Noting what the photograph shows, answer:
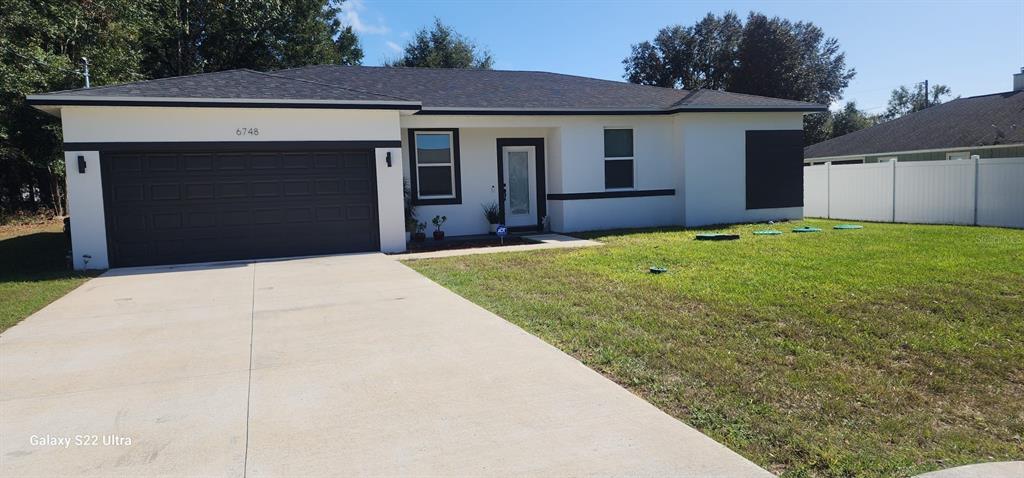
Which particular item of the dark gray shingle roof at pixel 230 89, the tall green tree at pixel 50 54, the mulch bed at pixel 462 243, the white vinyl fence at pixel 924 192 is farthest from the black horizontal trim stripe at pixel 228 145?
the white vinyl fence at pixel 924 192

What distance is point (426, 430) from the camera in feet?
13.2

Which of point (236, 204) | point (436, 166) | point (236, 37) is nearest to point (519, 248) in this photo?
point (436, 166)

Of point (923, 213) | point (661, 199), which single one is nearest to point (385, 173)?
point (661, 199)

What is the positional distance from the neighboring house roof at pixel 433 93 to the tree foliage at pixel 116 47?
7.83 metres

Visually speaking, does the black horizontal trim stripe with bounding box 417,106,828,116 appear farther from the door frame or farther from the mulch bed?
the mulch bed

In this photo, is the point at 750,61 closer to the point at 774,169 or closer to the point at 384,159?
the point at 774,169

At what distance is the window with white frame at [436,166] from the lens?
15.4 m

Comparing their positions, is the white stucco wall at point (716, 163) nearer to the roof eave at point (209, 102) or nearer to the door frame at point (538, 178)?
the door frame at point (538, 178)

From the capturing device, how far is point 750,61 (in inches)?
1690

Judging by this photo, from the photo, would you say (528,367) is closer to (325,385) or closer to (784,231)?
(325,385)

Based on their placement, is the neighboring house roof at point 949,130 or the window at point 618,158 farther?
the neighboring house roof at point 949,130

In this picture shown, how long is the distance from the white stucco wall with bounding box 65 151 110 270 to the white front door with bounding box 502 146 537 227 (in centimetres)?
867

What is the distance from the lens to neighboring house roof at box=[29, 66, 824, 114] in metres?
11.8

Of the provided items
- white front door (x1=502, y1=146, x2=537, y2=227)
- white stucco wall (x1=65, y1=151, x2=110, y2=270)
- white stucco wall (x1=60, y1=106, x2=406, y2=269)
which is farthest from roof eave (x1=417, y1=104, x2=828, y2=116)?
white stucco wall (x1=65, y1=151, x2=110, y2=270)
